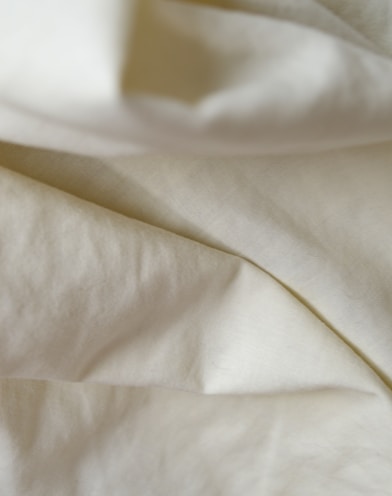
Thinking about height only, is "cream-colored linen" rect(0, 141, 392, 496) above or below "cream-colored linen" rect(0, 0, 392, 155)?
below

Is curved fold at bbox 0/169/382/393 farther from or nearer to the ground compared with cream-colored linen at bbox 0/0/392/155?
nearer to the ground

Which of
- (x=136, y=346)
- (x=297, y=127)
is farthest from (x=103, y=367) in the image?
(x=297, y=127)

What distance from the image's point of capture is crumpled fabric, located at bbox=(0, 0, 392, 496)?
20cm

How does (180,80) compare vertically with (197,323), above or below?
above

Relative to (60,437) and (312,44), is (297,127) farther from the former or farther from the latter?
(60,437)

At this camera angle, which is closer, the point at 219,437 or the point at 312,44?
the point at 312,44

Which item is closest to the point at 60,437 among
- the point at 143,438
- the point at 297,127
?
the point at 143,438

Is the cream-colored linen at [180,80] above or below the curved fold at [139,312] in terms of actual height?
above

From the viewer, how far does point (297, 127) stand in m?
0.21

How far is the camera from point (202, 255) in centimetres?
28

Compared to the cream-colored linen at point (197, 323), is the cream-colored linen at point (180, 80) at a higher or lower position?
higher

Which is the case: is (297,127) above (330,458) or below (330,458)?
above

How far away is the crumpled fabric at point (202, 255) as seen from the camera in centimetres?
20

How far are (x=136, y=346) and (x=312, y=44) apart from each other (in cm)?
13
